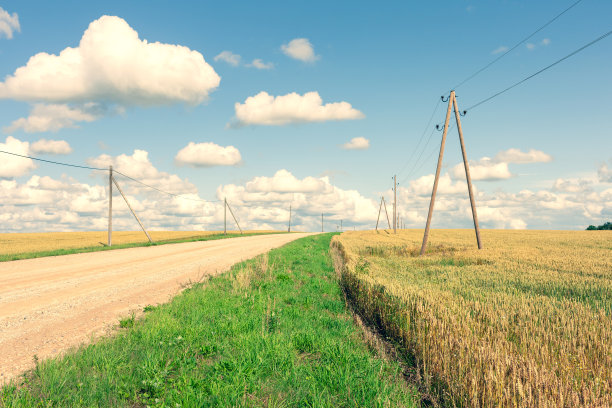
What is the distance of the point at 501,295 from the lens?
859 centimetres

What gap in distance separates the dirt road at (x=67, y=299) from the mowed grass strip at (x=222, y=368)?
3.26ft

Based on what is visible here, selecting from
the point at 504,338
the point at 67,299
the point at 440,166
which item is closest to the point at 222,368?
the point at 504,338

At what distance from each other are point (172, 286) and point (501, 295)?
386 inches

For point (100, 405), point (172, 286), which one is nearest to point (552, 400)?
point (100, 405)

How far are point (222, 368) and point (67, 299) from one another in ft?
23.4

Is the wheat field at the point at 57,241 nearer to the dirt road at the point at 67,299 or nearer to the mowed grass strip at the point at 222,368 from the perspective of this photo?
the dirt road at the point at 67,299

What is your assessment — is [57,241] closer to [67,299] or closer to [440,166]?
[67,299]

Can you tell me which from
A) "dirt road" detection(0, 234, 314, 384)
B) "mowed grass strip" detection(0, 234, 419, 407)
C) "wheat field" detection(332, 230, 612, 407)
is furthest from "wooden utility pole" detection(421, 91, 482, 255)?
"mowed grass strip" detection(0, 234, 419, 407)

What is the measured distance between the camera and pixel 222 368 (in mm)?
4812

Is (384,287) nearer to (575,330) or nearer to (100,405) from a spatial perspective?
(575,330)

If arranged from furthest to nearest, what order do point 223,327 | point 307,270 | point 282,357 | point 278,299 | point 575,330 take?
point 307,270 → point 278,299 → point 223,327 → point 575,330 → point 282,357

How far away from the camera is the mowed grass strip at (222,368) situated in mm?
4094

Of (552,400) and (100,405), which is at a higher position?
(552,400)

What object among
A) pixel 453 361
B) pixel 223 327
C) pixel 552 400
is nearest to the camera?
pixel 552 400
